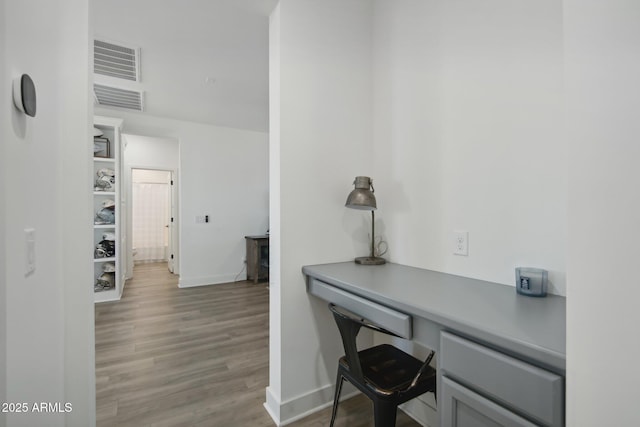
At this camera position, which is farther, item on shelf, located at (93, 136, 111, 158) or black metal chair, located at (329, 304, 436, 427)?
item on shelf, located at (93, 136, 111, 158)

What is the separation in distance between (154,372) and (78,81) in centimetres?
203

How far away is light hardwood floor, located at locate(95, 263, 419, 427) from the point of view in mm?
1704

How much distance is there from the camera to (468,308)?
1.02m

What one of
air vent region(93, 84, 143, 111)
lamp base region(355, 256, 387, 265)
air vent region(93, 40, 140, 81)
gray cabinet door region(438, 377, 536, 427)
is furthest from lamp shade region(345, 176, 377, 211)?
air vent region(93, 84, 143, 111)

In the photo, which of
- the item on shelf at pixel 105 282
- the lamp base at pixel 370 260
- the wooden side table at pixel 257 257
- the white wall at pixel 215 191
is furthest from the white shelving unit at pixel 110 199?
the lamp base at pixel 370 260

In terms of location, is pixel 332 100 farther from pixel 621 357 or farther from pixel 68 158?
pixel 621 357

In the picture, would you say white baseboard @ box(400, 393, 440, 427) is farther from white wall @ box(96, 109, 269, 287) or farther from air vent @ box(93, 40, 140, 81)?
white wall @ box(96, 109, 269, 287)

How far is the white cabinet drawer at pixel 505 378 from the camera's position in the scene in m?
0.71

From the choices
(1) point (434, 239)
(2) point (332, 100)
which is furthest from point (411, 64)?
(1) point (434, 239)

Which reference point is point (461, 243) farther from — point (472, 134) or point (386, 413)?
point (386, 413)

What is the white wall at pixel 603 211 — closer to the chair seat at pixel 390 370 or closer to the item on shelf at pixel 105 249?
the chair seat at pixel 390 370

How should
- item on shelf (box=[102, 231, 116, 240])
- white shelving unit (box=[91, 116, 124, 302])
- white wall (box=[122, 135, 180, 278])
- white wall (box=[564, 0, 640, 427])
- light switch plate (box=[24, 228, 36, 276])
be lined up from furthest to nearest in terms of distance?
white wall (box=[122, 135, 180, 278])
item on shelf (box=[102, 231, 116, 240])
white shelving unit (box=[91, 116, 124, 302])
light switch plate (box=[24, 228, 36, 276])
white wall (box=[564, 0, 640, 427])

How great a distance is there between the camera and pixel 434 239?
1.63 meters

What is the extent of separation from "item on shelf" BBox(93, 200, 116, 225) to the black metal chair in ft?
12.6
